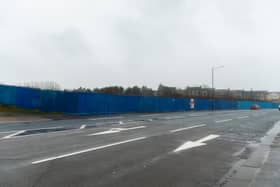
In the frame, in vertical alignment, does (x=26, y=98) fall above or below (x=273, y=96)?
below

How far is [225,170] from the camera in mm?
6824

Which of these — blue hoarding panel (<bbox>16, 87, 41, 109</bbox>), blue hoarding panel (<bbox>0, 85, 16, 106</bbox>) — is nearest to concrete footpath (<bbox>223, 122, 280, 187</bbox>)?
blue hoarding panel (<bbox>16, 87, 41, 109</bbox>)

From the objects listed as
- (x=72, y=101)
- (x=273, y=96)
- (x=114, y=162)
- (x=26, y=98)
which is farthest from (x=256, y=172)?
(x=273, y=96)

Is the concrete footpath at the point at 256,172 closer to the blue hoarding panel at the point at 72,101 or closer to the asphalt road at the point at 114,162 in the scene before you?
the asphalt road at the point at 114,162

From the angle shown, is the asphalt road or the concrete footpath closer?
the asphalt road

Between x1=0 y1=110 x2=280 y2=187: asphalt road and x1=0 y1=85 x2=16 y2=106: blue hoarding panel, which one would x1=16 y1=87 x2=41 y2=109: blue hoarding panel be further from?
x1=0 y1=110 x2=280 y2=187: asphalt road

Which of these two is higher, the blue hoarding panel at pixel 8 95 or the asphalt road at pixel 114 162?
the blue hoarding panel at pixel 8 95

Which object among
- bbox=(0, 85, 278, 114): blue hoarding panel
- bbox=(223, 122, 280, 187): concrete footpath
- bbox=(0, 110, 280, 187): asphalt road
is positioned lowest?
bbox=(223, 122, 280, 187): concrete footpath

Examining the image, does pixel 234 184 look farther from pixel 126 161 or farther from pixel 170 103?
pixel 170 103

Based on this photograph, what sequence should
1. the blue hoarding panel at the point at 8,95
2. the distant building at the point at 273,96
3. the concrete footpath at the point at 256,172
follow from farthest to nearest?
the distant building at the point at 273,96, the blue hoarding panel at the point at 8,95, the concrete footpath at the point at 256,172

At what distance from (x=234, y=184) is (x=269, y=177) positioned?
1196mm

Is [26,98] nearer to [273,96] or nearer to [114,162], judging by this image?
[114,162]

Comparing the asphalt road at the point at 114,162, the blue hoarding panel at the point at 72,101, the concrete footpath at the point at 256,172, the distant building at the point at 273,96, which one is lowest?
the concrete footpath at the point at 256,172

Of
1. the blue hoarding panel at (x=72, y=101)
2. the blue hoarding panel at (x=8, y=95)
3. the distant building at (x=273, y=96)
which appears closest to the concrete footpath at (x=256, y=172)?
the blue hoarding panel at (x=72, y=101)
